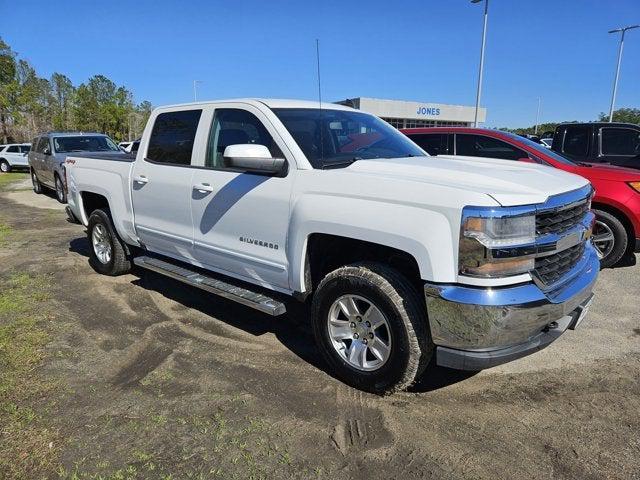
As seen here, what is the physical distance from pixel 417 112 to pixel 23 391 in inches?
2361

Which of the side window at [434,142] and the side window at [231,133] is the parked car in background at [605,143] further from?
the side window at [231,133]

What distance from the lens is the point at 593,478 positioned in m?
2.49

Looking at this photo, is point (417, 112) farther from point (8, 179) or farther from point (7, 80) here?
point (8, 179)

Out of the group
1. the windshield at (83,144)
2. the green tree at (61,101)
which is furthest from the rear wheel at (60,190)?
the green tree at (61,101)

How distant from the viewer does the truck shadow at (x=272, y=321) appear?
11.8ft

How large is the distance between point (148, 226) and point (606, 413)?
4246mm

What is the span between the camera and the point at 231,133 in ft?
13.8

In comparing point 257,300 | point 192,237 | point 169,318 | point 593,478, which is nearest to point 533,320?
point 593,478

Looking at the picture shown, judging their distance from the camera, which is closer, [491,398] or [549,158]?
[491,398]

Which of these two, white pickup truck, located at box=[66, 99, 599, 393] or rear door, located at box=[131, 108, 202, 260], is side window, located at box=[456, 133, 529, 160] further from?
rear door, located at box=[131, 108, 202, 260]

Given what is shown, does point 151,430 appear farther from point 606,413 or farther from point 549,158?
point 549,158

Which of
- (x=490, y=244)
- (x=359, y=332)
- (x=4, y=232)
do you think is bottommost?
(x=4, y=232)

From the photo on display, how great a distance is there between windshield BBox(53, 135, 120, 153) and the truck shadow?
26.7ft

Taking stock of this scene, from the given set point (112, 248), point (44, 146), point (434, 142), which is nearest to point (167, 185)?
point (112, 248)
